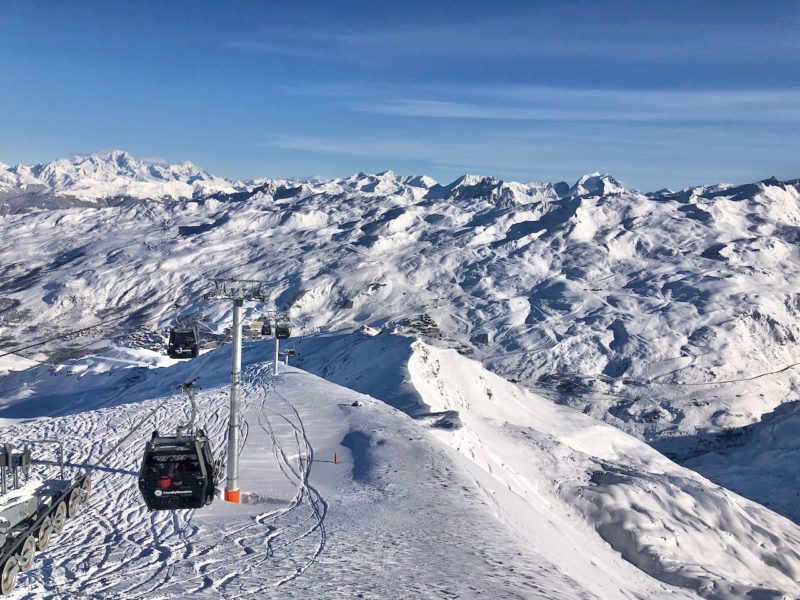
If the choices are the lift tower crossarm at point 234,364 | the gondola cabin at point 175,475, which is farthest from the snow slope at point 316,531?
the gondola cabin at point 175,475

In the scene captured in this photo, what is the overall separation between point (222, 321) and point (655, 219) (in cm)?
8887

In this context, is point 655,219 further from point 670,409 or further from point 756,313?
point 670,409

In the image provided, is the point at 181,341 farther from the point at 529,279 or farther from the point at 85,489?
the point at 529,279

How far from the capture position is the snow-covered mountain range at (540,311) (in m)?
32.8

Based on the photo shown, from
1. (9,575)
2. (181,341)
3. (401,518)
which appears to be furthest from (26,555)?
(401,518)

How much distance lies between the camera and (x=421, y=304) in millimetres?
95500

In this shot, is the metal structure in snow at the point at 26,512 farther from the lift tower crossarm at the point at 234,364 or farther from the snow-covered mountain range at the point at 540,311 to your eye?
the snow-covered mountain range at the point at 540,311

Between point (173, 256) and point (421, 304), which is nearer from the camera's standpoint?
point (421, 304)

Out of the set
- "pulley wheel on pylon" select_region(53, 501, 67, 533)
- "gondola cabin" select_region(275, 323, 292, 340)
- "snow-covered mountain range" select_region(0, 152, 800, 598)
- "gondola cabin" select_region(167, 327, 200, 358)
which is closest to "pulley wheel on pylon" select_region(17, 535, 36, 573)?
"pulley wheel on pylon" select_region(53, 501, 67, 533)

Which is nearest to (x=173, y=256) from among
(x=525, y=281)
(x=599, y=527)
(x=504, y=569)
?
(x=525, y=281)

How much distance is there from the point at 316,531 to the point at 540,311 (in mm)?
75379

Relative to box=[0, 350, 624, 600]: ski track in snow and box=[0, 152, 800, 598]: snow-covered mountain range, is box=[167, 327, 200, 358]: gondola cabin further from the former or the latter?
box=[0, 350, 624, 600]: ski track in snow

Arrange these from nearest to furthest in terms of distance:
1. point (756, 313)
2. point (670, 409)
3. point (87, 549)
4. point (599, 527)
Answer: point (87, 549) < point (599, 527) < point (670, 409) < point (756, 313)

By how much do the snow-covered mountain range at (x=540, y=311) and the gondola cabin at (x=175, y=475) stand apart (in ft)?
16.2
